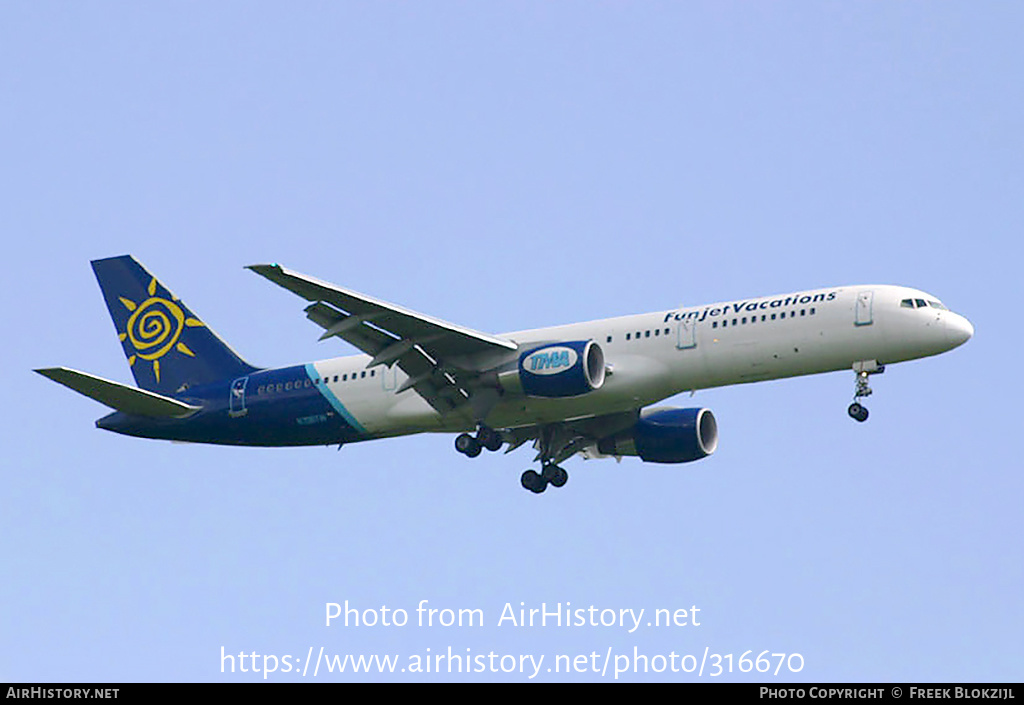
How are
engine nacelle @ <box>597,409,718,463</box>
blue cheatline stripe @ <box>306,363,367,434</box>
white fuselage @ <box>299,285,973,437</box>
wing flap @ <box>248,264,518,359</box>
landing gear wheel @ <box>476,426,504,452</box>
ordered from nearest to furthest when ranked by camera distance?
wing flap @ <box>248,264,518,359</box> → white fuselage @ <box>299,285,973,437</box> → landing gear wheel @ <box>476,426,504,452</box> → blue cheatline stripe @ <box>306,363,367,434</box> → engine nacelle @ <box>597,409,718,463</box>

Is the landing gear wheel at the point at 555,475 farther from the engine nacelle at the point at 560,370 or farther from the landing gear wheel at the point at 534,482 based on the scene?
the engine nacelle at the point at 560,370

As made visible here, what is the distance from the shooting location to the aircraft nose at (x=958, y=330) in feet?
150

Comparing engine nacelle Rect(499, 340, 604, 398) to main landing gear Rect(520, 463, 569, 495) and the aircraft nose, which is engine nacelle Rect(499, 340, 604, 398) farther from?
the aircraft nose

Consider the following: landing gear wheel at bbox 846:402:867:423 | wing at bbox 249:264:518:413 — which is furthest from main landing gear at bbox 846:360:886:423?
wing at bbox 249:264:518:413

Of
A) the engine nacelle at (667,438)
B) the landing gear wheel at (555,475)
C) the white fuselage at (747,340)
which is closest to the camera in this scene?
the white fuselage at (747,340)

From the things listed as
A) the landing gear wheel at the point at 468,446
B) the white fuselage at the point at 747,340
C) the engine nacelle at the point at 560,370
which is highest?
the white fuselage at the point at 747,340

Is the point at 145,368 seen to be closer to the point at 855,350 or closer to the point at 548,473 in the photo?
the point at 548,473

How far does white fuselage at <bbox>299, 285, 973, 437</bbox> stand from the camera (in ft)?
149

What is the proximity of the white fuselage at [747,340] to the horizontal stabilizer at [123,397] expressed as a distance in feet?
33.2

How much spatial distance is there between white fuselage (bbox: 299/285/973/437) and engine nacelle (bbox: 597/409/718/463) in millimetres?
4337

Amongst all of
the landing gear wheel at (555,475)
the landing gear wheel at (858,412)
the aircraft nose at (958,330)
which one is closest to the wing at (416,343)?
the landing gear wheel at (555,475)

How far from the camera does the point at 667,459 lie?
52.2 metres

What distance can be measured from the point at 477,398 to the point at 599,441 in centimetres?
620

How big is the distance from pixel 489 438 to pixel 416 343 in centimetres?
387
